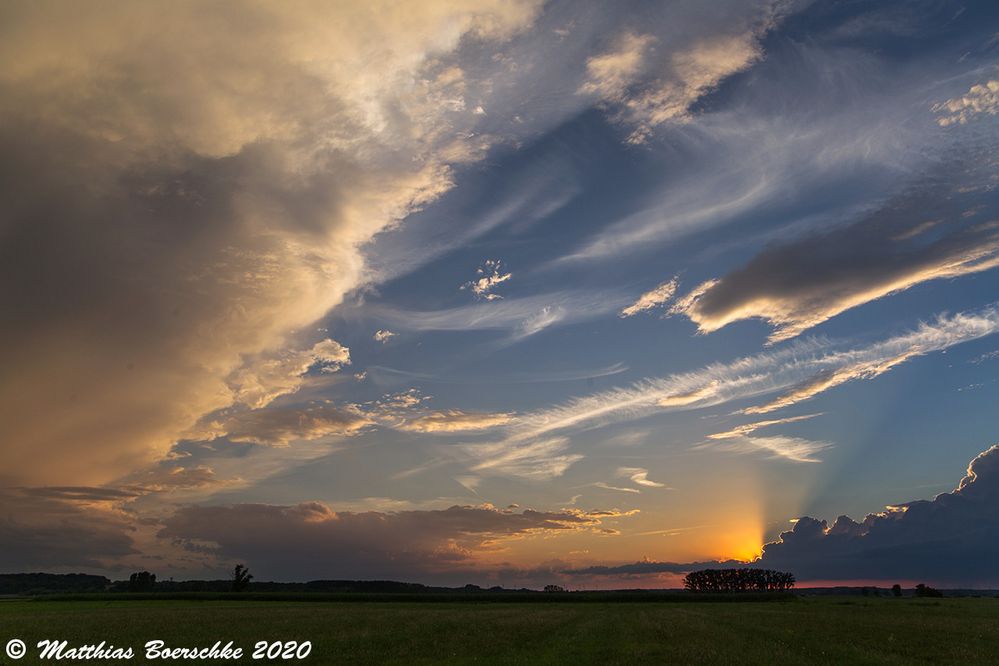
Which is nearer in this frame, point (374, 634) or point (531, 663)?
point (531, 663)

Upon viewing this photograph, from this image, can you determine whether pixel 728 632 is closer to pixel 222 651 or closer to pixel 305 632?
pixel 305 632

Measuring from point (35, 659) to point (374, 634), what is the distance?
2023 centimetres

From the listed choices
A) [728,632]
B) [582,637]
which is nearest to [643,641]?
[582,637]

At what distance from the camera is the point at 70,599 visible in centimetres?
13612

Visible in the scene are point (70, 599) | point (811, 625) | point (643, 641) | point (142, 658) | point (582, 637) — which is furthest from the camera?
point (70, 599)
